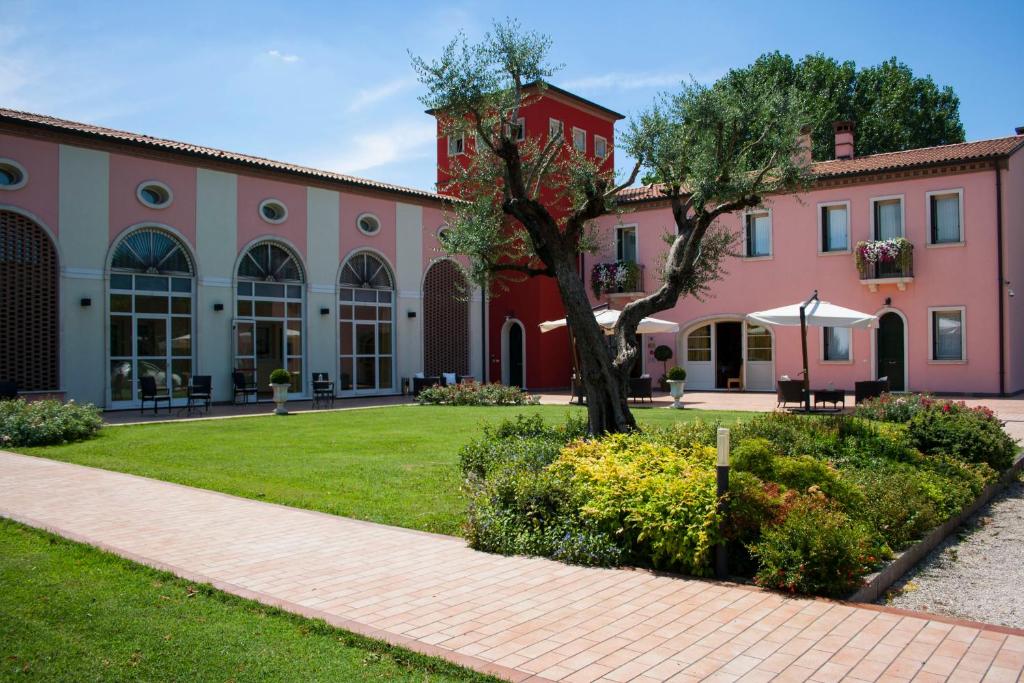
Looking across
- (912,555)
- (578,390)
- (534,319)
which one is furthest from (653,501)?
(534,319)

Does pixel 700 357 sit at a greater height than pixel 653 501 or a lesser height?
greater

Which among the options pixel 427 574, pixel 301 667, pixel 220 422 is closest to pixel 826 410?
pixel 220 422

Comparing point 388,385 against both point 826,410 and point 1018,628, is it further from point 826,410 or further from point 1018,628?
point 1018,628

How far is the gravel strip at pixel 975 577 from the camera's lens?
17.1 feet

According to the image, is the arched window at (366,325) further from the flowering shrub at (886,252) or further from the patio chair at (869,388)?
the flowering shrub at (886,252)

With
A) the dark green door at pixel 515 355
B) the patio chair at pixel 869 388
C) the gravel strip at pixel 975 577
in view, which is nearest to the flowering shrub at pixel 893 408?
the patio chair at pixel 869 388

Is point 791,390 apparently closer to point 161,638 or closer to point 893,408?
point 893,408

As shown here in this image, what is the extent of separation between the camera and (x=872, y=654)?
4.14 m

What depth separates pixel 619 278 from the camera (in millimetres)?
27578

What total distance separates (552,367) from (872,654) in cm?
2514

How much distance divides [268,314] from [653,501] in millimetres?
18202

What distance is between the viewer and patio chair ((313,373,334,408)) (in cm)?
2164

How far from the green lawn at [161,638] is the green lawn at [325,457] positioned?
2.44 metres

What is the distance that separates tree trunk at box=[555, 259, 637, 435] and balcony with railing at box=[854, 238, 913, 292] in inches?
650
